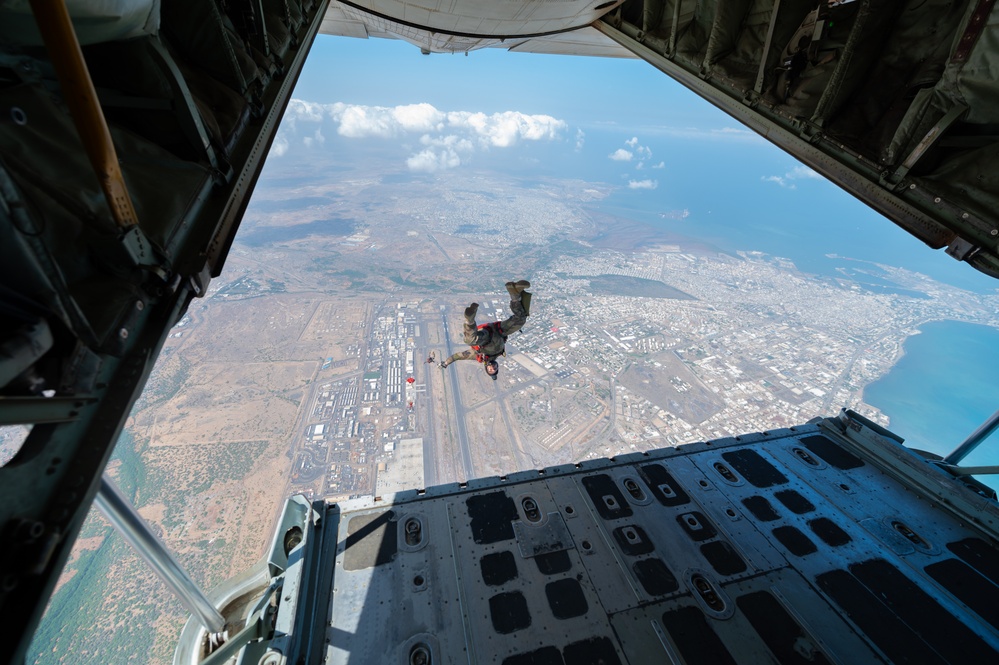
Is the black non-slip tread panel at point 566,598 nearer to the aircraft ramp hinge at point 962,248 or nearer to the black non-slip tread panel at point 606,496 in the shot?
the black non-slip tread panel at point 606,496

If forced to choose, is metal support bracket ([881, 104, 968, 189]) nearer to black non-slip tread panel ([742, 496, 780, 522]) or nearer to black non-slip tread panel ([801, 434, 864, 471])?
black non-slip tread panel ([742, 496, 780, 522])

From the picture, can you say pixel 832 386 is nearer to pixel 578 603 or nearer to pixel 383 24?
pixel 578 603

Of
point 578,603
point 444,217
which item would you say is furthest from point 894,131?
point 444,217

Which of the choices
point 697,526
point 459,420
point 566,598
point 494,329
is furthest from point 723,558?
point 459,420

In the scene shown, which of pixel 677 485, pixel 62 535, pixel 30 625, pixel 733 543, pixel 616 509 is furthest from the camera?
pixel 677 485

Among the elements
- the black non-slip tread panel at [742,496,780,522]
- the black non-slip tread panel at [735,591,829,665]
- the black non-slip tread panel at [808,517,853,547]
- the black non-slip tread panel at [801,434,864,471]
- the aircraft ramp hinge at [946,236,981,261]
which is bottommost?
the black non-slip tread panel at [801,434,864,471]

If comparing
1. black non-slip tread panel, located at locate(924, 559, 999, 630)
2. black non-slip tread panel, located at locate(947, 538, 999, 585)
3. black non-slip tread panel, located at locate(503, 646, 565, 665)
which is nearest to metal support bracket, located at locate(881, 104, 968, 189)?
black non-slip tread panel, located at locate(924, 559, 999, 630)

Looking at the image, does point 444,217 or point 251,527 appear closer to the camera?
point 251,527

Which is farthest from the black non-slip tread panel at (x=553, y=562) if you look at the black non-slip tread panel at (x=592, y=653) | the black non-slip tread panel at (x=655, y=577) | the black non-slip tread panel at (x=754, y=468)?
the black non-slip tread panel at (x=754, y=468)
